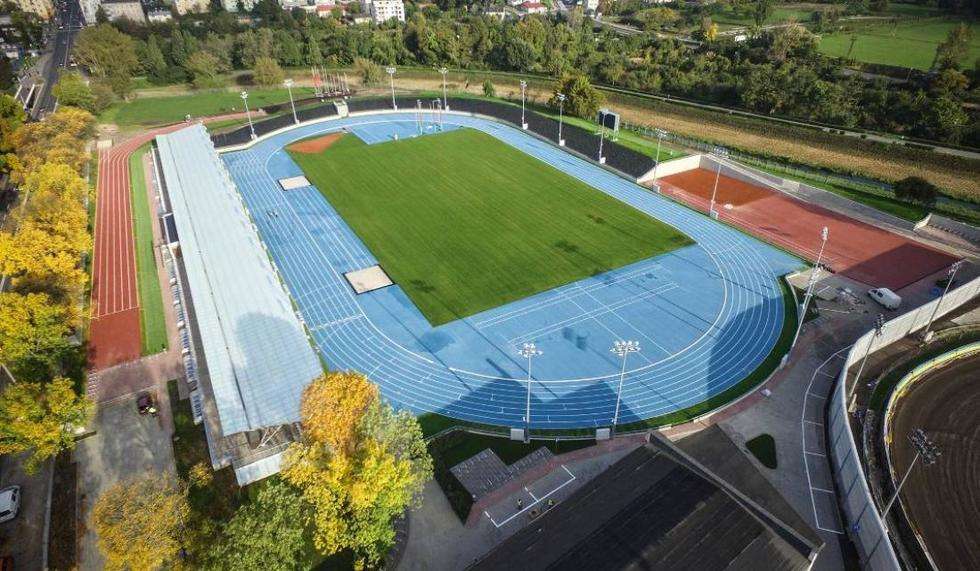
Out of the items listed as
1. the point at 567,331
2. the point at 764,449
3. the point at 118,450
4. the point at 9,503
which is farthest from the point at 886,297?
the point at 9,503

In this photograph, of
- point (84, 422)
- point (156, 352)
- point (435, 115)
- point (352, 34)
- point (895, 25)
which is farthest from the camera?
point (352, 34)

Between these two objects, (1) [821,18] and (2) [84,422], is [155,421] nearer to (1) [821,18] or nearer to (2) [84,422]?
(2) [84,422]

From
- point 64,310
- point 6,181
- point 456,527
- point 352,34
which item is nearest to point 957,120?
point 456,527

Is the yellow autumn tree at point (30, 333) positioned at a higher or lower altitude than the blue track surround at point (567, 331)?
higher

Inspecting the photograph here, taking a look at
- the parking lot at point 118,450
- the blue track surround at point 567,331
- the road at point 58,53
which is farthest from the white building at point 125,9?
the parking lot at point 118,450

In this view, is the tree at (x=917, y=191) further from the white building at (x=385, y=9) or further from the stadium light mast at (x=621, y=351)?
the white building at (x=385, y=9)

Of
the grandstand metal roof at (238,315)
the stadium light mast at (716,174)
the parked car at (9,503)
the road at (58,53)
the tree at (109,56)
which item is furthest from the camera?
the tree at (109,56)
